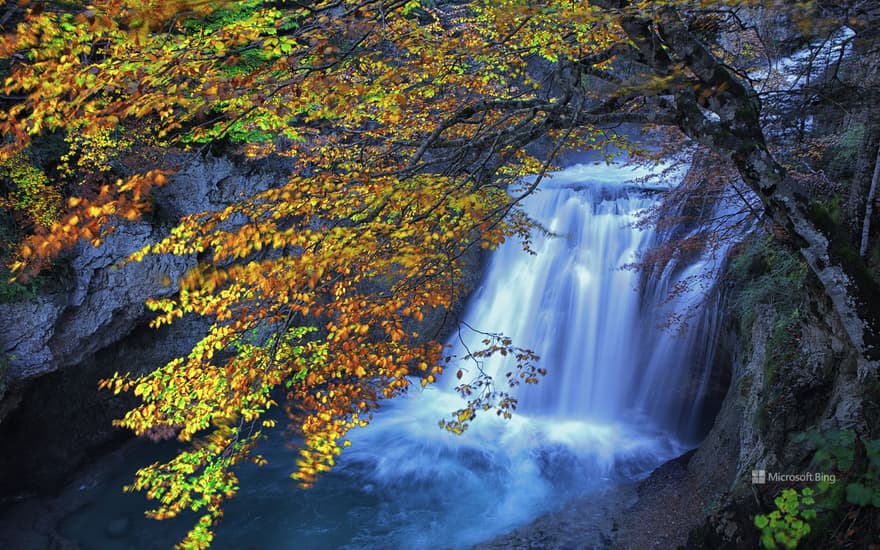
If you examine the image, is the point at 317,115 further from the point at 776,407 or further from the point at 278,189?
the point at 776,407

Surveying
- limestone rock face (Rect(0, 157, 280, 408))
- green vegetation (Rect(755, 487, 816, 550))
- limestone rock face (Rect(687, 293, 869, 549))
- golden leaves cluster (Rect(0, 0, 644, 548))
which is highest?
limestone rock face (Rect(0, 157, 280, 408))

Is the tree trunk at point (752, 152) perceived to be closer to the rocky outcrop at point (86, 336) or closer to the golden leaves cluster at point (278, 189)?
the golden leaves cluster at point (278, 189)

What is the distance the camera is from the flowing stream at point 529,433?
765cm

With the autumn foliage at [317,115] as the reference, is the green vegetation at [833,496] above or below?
below

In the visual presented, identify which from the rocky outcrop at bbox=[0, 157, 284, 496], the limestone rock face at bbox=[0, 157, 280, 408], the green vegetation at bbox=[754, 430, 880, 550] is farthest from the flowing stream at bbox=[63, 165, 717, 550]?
the green vegetation at bbox=[754, 430, 880, 550]

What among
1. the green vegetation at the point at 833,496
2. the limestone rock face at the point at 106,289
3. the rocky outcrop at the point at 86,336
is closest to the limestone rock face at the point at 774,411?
the green vegetation at the point at 833,496

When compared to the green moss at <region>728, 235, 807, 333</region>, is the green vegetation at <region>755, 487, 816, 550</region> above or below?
below

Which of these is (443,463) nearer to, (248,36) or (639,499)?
(639,499)

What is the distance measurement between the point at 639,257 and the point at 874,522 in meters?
8.09

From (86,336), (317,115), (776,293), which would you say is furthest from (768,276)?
(86,336)

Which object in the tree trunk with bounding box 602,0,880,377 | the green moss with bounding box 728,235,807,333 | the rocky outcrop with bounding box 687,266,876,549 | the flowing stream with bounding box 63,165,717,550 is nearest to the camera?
the tree trunk with bounding box 602,0,880,377

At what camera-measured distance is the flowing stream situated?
25.1 ft

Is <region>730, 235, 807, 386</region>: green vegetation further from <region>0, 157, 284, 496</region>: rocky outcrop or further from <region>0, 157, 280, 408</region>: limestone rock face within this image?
<region>0, 157, 280, 408</region>: limestone rock face

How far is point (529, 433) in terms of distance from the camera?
32.1 feet
